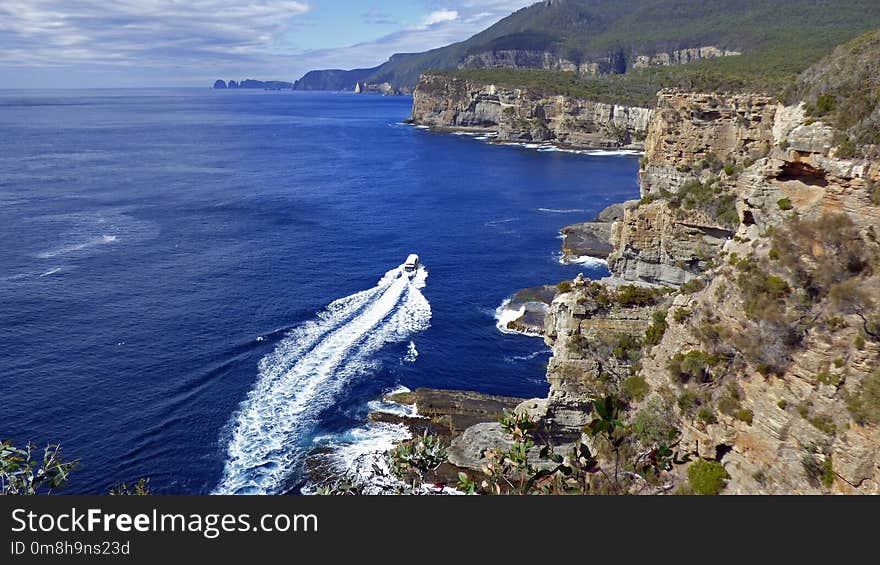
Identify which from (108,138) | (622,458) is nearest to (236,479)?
(622,458)

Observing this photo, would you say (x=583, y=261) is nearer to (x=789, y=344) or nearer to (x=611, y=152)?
(x=789, y=344)

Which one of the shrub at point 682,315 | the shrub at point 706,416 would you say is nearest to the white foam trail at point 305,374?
the shrub at point 682,315

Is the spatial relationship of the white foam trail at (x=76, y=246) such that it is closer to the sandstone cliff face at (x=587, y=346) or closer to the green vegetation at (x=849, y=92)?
the sandstone cliff face at (x=587, y=346)

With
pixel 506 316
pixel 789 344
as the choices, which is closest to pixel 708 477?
pixel 789 344

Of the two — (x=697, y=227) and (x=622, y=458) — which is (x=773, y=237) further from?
(x=697, y=227)

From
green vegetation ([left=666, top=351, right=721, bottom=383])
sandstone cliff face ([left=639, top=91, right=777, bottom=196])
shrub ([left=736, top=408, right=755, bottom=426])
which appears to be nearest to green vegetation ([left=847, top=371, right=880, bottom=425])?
shrub ([left=736, top=408, right=755, bottom=426])
